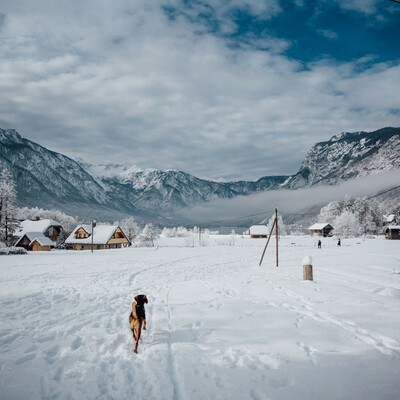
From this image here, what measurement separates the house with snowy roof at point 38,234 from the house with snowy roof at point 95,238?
6.15 metres

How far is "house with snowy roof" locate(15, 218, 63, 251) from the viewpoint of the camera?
58053 mm

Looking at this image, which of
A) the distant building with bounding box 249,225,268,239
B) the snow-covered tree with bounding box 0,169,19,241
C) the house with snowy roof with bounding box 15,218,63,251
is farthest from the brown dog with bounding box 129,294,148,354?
the distant building with bounding box 249,225,268,239

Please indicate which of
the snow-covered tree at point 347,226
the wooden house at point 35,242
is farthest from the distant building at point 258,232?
the wooden house at point 35,242

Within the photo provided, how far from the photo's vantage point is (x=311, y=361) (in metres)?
5.46

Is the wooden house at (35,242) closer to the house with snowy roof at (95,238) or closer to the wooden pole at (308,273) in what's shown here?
the house with snowy roof at (95,238)

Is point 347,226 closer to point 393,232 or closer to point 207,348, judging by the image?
point 393,232

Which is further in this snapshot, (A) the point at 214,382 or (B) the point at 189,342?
(B) the point at 189,342

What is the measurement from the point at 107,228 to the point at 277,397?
7139 cm

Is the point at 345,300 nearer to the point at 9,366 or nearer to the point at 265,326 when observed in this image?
the point at 265,326

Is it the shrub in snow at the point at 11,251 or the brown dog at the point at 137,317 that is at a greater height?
the brown dog at the point at 137,317

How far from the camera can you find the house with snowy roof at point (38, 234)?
58053mm

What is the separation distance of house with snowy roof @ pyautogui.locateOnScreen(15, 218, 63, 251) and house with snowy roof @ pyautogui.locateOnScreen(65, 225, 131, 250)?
615 cm

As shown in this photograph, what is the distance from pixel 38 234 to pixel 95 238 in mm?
13193

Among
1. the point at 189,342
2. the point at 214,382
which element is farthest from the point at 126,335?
the point at 214,382
